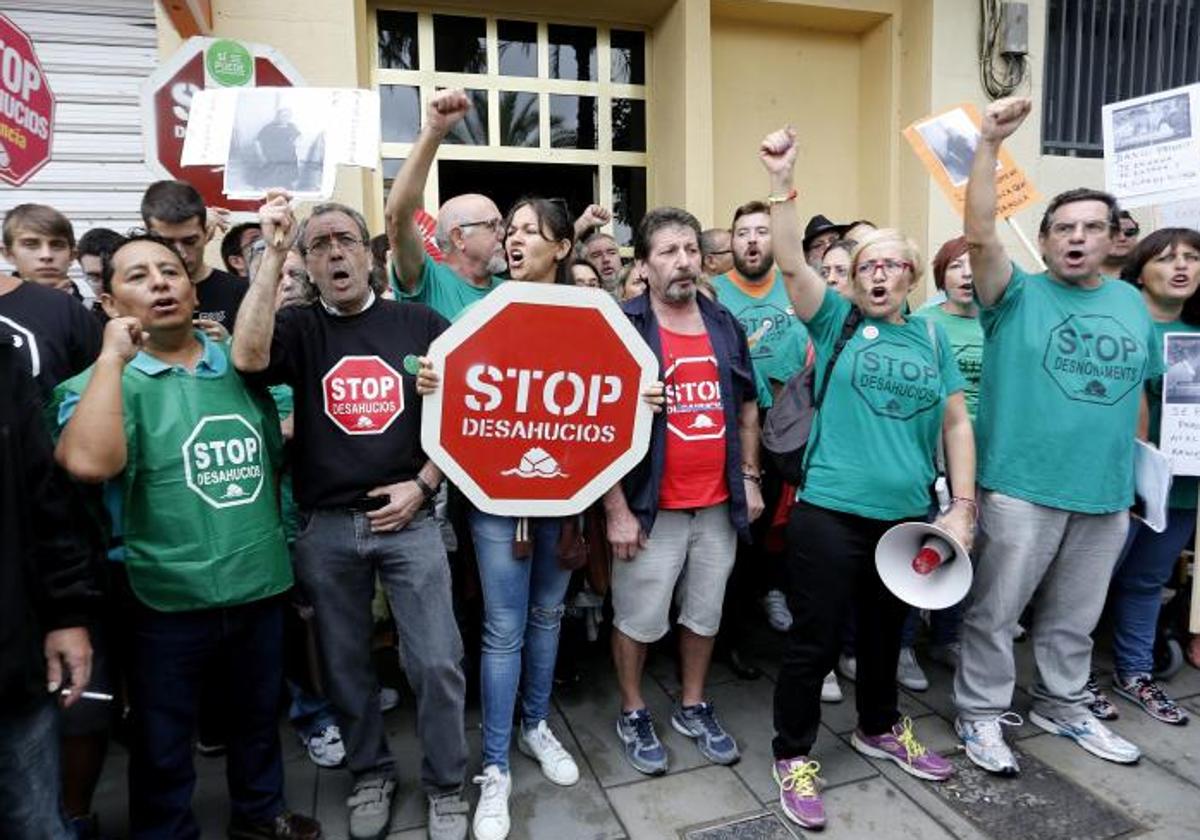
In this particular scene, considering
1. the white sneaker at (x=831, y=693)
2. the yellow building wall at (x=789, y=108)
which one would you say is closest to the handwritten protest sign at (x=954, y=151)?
the white sneaker at (x=831, y=693)

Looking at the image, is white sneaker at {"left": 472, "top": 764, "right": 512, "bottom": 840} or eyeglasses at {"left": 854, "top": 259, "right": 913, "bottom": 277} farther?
eyeglasses at {"left": 854, "top": 259, "right": 913, "bottom": 277}

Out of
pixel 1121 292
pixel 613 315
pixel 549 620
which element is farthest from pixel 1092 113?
pixel 549 620

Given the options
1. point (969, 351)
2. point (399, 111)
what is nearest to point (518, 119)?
point (399, 111)

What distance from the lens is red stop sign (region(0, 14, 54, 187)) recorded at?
2.98 metres

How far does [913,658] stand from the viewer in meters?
3.72

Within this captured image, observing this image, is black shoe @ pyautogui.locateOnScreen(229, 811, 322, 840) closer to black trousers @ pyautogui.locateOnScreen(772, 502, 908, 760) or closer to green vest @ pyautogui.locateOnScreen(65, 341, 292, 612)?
green vest @ pyautogui.locateOnScreen(65, 341, 292, 612)

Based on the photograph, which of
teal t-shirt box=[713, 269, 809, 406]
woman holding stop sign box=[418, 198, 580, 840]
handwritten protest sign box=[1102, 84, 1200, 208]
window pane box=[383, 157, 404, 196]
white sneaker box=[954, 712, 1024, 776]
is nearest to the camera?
woman holding stop sign box=[418, 198, 580, 840]

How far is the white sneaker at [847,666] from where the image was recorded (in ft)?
11.9

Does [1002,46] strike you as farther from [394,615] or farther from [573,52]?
[394,615]

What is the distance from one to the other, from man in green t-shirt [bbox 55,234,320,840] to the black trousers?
5.48ft

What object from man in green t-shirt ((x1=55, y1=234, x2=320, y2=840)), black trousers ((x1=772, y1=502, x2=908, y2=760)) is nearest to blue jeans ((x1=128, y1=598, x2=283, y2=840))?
man in green t-shirt ((x1=55, y1=234, x2=320, y2=840))

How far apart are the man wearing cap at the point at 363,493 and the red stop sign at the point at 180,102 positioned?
5.17 feet

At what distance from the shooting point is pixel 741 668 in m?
3.68

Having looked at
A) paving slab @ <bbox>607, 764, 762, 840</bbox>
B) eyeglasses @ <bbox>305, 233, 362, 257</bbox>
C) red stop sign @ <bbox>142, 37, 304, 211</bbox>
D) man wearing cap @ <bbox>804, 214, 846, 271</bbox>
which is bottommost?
paving slab @ <bbox>607, 764, 762, 840</bbox>
